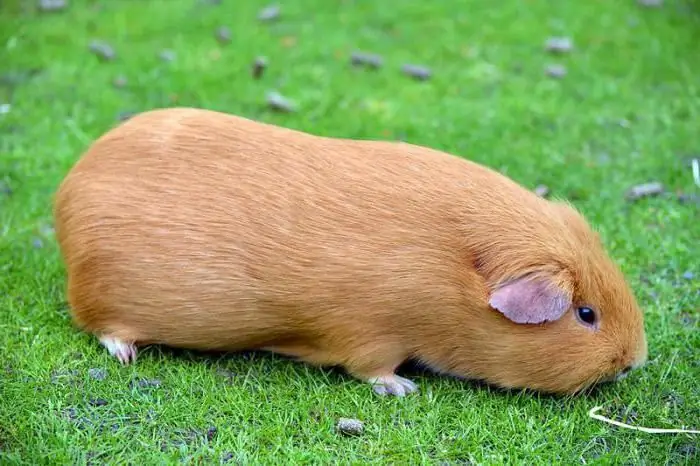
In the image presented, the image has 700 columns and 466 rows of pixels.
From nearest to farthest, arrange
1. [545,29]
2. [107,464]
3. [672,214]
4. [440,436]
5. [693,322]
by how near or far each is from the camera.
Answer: [107,464]
[440,436]
[693,322]
[672,214]
[545,29]

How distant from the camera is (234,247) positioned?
327 cm

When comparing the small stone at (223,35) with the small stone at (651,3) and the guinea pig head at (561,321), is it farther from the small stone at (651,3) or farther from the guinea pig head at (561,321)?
the guinea pig head at (561,321)

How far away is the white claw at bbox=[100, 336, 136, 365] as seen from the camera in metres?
3.41

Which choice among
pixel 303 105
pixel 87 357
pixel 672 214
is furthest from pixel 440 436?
pixel 303 105

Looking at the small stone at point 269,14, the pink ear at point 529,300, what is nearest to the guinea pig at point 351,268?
the pink ear at point 529,300

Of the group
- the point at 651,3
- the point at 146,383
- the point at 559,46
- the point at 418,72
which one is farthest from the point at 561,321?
the point at 651,3

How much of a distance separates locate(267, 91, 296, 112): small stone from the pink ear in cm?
274

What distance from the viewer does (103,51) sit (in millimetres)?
6090

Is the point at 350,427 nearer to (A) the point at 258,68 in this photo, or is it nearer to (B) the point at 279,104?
(B) the point at 279,104

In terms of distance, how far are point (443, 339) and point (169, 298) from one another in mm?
1043

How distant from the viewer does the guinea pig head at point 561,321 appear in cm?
314

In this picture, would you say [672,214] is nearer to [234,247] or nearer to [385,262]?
[385,262]

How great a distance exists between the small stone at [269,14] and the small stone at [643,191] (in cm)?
321

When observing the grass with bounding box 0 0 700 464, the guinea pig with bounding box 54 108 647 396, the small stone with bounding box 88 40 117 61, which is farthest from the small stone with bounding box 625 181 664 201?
the small stone with bounding box 88 40 117 61
